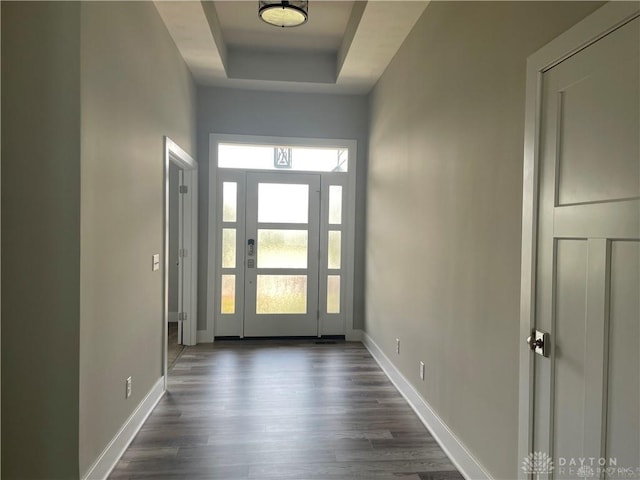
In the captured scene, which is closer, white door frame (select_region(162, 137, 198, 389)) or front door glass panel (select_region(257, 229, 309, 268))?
white door frame (select_region(162, 137, 198, 389))

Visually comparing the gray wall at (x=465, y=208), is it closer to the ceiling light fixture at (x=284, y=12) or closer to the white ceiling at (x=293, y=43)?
the white ceiling at (x=293, y=43)

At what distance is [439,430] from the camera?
2.50m

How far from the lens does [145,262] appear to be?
2.77 m

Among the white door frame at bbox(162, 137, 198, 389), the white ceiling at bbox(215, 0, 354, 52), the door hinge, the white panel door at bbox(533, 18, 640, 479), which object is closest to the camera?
the white panel door at bbox(533, 18, 640, 479)

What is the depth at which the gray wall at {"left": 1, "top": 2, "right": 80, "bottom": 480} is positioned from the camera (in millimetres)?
1824

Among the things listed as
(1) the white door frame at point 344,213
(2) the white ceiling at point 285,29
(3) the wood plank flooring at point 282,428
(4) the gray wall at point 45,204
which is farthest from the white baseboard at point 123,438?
(2) the white ceiling at point 285,29

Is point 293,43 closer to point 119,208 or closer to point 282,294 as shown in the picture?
point 119,208

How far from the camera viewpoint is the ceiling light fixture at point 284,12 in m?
2.81

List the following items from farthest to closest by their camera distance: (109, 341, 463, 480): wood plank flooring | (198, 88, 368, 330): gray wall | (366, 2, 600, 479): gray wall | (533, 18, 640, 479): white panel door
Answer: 1. (198, 88, 368, 330): gray wall
2. (109, 341, 463, 480): wood plank flooring
3. (366, 2, 600, 479): gray wall
4. (533, 18, 640, 479): white panel door

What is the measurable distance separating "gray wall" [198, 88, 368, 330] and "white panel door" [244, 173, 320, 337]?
1.65 ft

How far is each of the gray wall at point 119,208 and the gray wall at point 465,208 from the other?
6.51ft

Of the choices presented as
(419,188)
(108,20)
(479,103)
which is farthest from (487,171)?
(108,20)

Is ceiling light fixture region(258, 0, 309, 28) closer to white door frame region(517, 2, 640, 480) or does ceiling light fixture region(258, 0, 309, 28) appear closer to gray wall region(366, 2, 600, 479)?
gray wall region(366, 2, 600, 479)

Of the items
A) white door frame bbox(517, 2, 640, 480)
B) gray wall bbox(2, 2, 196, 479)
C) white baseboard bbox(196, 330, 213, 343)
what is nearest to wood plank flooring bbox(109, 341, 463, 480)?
gray wall bbox(2, 2, 196, 479)
